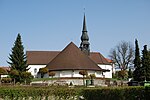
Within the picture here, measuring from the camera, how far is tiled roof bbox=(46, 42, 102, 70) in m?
55.5

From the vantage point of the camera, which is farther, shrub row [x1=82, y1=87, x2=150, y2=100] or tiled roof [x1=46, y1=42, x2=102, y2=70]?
tiled roof [x1=46, y1=42, x2=102, y2=70]

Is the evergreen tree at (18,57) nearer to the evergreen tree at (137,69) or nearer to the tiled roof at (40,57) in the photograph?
the tiled roof at (40,57)

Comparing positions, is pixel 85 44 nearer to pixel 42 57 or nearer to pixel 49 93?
pixel 42 57

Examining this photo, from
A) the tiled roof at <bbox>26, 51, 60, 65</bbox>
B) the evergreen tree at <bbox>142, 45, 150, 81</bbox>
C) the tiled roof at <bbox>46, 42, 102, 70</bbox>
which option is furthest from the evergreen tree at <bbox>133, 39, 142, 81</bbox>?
the tiled roof at <bbox>26, 51, 60, 65</bbox>

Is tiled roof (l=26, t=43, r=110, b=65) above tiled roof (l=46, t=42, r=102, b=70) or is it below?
above

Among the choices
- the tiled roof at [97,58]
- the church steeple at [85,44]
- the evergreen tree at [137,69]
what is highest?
the church steeple at [85,44]

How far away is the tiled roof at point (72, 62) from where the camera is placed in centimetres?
5551

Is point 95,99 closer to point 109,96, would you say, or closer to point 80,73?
point 109,96

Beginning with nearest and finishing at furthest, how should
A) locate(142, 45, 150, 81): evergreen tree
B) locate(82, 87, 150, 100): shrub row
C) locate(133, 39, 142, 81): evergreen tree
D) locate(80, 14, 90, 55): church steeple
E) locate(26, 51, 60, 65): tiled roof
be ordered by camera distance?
locate(82, 87, 150, 100): shrub row
locate(142, 45, 150, 81): evergreen tree
locate(133, 39, 142, 81): evergreen tree
locate(80, 14, 90, 55): church steeple
locate(26, 51, 60, 65): tiled roof

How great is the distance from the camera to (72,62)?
56531 millimetres

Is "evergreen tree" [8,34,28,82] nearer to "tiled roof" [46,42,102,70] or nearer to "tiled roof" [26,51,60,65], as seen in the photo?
"tiled roof" [46,42,102,70]

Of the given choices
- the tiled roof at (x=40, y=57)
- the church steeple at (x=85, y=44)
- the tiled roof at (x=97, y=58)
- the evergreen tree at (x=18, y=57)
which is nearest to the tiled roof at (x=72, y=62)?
the evergreen tree at (x=18, y=57)

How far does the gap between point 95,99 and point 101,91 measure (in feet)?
4.10

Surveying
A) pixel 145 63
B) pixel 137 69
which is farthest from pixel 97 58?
pixel 145 63
